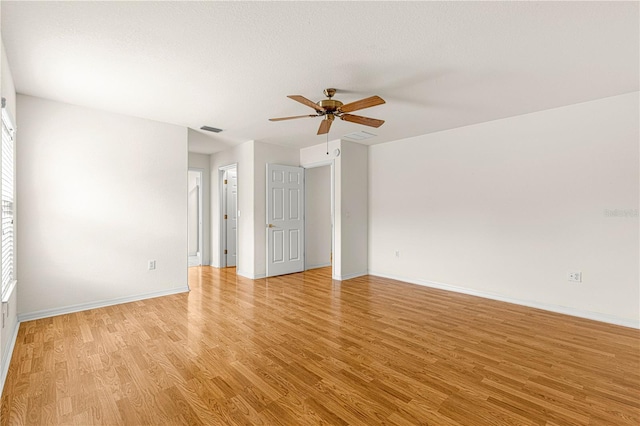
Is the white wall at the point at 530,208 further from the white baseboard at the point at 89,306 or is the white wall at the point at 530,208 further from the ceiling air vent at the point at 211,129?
the white baseboard at the point at 89,306

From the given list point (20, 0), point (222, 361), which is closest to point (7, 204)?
point (20, 0)

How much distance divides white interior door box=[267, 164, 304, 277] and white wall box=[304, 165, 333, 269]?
1.13 feet

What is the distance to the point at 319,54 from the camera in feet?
8.09

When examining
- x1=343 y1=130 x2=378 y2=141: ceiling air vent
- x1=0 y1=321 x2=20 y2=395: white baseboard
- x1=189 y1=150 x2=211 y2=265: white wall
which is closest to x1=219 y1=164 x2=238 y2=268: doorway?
x1=189 y1=150 x2=211 y2=265: white wall

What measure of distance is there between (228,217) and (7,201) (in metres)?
3.80

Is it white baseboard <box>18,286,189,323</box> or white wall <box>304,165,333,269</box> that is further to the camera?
white wall <box>304,165,333,269</box>

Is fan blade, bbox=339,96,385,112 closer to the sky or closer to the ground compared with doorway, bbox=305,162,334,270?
closer to the sky

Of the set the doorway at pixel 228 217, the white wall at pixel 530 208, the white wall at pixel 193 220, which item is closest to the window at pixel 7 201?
the doorway at pixel 228 217

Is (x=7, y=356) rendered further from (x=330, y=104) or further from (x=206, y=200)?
(x=206, y=200)

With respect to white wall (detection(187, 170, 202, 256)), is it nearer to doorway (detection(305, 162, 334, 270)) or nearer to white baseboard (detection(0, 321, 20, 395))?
doorway (detection(305, 162, 334, 270))

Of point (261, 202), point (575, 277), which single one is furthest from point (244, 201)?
point (575, 277)

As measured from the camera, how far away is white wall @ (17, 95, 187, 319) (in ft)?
11.1

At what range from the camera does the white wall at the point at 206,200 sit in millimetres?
6562

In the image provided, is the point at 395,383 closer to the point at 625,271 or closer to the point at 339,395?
the point at 339,395
